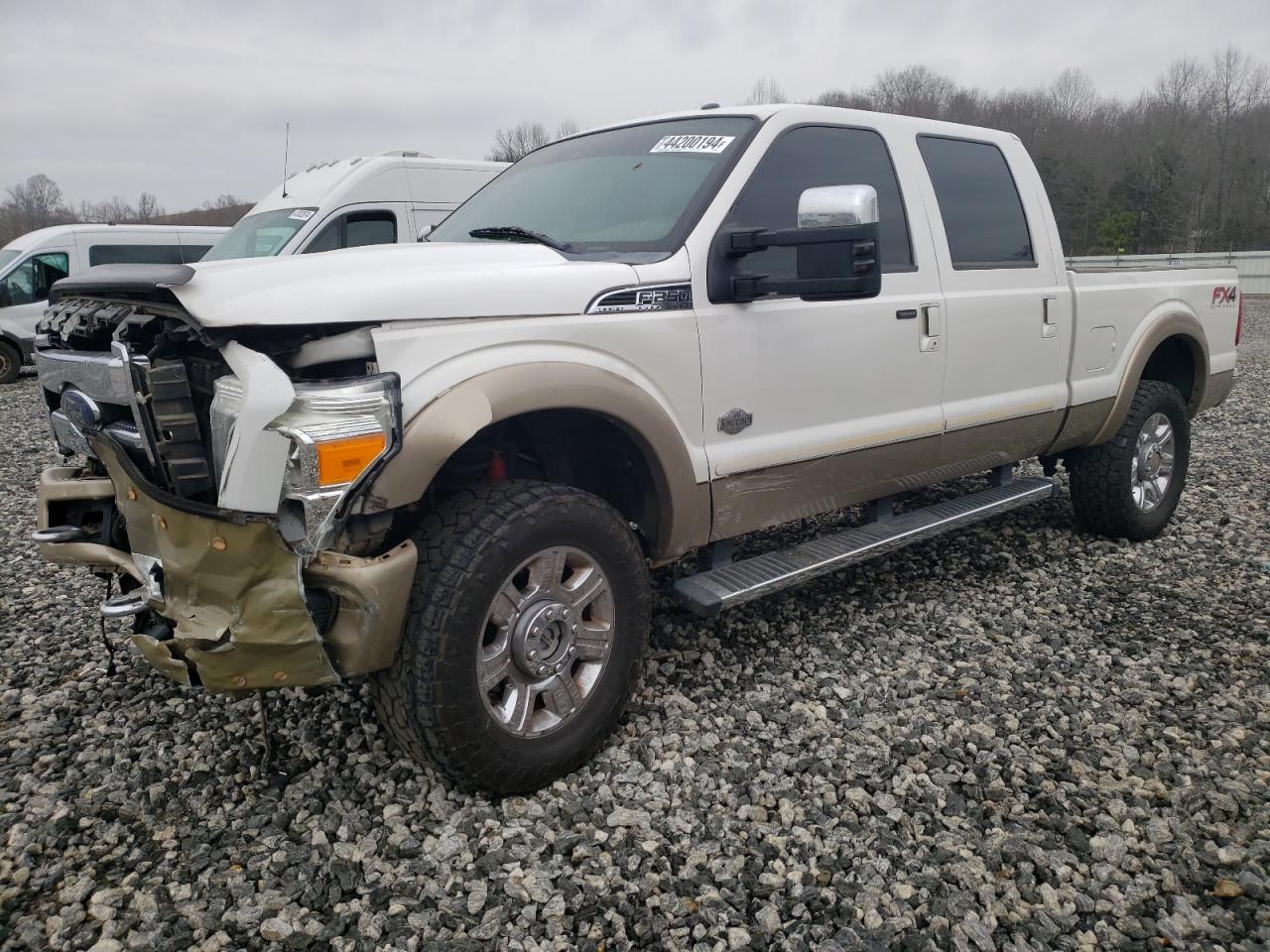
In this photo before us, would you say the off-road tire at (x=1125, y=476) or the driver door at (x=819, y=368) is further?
the off-road tire at (x=1125, y=476)

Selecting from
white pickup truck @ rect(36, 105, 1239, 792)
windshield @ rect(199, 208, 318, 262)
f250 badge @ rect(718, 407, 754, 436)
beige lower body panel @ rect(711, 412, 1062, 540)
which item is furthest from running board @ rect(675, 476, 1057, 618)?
windshield @ rect(199, 208, 318, 262)

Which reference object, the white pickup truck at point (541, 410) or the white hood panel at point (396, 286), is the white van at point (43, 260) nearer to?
the white pickup truck at point (541, 410)

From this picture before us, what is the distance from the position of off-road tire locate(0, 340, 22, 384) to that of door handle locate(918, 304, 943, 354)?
13952mm

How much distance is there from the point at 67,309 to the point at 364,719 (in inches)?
62.9

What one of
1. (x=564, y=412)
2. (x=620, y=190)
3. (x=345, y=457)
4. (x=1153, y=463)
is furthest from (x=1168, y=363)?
(x=345, y=457)

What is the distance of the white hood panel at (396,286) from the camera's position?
6.97 ft

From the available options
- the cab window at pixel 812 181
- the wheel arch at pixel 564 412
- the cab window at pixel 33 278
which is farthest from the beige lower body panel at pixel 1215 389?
the cab window at pixel 33 278

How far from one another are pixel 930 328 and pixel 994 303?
0.50m

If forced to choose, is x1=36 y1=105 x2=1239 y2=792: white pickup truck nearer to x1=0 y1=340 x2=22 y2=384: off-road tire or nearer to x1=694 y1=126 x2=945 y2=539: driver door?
x1=694 y1=126 x2=945 y2=539: driver door

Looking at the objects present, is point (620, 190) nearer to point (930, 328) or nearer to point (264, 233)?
point (930, 328)

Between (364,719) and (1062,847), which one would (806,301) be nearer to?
(1062,847)

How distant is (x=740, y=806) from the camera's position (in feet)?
8.50

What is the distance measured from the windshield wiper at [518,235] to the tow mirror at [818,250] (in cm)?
54

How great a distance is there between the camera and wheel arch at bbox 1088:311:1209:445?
4591 millimetres
